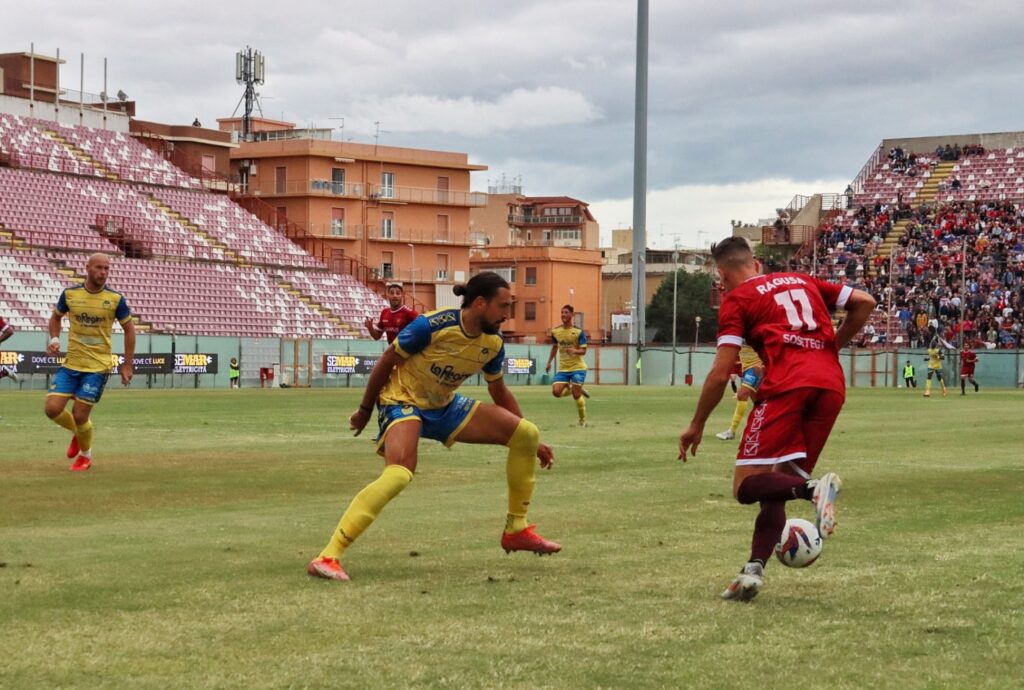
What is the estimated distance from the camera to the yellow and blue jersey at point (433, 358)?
30.1 feet

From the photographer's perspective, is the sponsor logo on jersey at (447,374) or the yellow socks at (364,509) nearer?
the yellow socks at (364,509)

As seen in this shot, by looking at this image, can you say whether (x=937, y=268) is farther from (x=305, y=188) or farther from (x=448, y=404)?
(x=448, y=404)

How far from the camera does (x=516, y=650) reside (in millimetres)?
6348

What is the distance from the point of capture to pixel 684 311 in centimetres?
12438

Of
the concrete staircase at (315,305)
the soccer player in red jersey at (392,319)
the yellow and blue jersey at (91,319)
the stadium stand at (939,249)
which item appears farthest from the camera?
the stadium stand at (939,249)

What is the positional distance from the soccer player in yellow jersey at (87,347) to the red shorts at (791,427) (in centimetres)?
1009

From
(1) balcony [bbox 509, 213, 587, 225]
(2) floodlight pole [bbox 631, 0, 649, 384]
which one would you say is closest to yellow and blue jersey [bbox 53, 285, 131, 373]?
(2) floodlight pole [bbox 631, 0, 649, 384]

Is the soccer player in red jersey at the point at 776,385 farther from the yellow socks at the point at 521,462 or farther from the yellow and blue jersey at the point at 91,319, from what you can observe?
the yellow and blue jersey at the point at 91,319

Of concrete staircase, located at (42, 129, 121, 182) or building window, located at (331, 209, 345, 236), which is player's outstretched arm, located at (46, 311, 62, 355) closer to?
concrete staircase, located at (42, 129, 121, 182)

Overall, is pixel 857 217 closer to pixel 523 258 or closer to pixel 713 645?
pixel 523 258

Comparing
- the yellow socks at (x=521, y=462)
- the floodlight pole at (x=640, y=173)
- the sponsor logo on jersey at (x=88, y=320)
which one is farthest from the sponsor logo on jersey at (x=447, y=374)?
the floodlight pole at (x=640, y=173)

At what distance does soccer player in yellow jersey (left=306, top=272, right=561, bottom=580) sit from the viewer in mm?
9000

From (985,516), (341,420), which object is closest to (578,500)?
(985,516)

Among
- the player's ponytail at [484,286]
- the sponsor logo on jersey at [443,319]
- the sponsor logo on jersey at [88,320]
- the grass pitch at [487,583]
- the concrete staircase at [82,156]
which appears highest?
the concrete staircase at [82,156]
